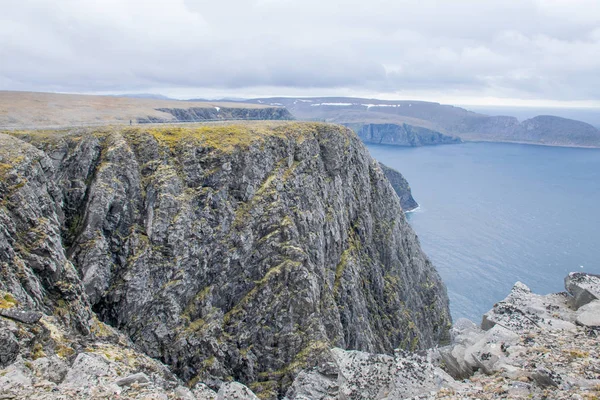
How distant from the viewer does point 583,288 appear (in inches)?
992

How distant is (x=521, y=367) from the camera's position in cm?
1919

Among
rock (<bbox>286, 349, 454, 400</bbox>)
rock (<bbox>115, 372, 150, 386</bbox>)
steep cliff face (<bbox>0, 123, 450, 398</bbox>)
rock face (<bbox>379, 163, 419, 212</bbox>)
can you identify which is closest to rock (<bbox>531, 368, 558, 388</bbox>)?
rock (<bbox>286, 349, 454, 400</bbox>)

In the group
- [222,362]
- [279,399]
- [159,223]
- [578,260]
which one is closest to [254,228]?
[159,223]

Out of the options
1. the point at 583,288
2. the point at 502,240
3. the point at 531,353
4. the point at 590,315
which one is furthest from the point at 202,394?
the point at 502,240

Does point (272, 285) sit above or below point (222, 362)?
above

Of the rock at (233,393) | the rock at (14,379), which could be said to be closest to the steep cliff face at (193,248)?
the rock at (14,379)

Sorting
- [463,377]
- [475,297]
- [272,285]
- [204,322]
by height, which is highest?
[463,377]

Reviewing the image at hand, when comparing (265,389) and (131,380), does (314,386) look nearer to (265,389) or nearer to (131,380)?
(265,389)

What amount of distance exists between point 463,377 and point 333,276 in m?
33.3

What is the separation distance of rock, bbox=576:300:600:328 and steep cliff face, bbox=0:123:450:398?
27.1 meters

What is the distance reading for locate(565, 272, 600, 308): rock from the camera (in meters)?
24.8

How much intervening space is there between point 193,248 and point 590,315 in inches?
1479

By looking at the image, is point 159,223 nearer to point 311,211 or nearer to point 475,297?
point 311,211

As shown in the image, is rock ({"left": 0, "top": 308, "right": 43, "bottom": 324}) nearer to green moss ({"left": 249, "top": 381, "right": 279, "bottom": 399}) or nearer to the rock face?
green moss ({"left": 249, "top": 381, "right": 279, "bottom": 399})
